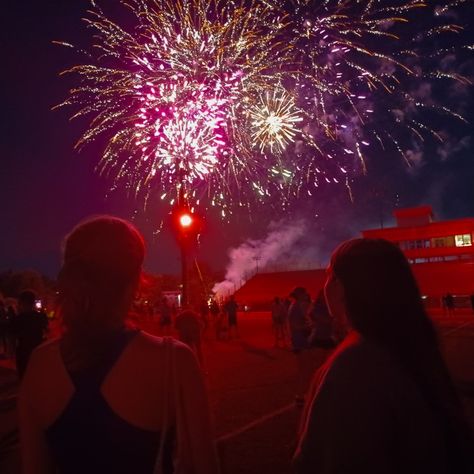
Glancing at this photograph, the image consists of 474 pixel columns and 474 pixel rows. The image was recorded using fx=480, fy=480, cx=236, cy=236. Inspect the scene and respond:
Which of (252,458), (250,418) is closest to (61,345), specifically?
(252,458)

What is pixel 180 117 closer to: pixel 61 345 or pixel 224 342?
pixel 224 342

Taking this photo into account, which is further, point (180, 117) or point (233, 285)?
point (233, 285)

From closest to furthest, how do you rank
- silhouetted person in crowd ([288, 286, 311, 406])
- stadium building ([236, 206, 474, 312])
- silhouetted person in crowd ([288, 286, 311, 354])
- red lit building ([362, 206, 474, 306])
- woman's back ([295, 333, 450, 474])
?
woman's back ([295, 333, 450, 474]), silhouetted person in crowd ([288, 286, 311, 406]), silhouetted person in crowd ([288, 286, 311, 354]), red lit building ([362, 206, 474, 306]), stadium building ([236, 206, 474, 312])

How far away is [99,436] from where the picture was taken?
1.65m

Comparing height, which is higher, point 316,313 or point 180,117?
point 180,117

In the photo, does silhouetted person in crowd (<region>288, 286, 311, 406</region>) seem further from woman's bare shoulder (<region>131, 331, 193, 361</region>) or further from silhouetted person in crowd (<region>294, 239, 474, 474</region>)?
woman's bare shoulder (<region>131, 331, 193, 361</region>)

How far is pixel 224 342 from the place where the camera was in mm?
19875

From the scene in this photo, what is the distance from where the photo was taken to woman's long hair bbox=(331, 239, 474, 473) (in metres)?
1.70

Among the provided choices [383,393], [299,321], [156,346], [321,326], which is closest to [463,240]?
[299,321]

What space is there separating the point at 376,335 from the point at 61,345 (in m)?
1.18

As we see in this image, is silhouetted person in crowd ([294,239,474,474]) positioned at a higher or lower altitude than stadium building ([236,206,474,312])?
lower

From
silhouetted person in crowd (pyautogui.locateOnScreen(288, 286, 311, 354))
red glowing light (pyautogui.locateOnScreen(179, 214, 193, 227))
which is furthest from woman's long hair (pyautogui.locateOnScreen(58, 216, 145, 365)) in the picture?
red glowing light (pyautogui.locateOnScreen(179, 214, 193, 227))

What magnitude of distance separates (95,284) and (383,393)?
1.09 metres

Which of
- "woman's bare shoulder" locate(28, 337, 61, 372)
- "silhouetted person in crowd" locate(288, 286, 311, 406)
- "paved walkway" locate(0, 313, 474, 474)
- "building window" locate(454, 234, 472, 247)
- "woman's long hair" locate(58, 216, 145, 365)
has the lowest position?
"paved walkway" locate(0, 313, 474, 474)
